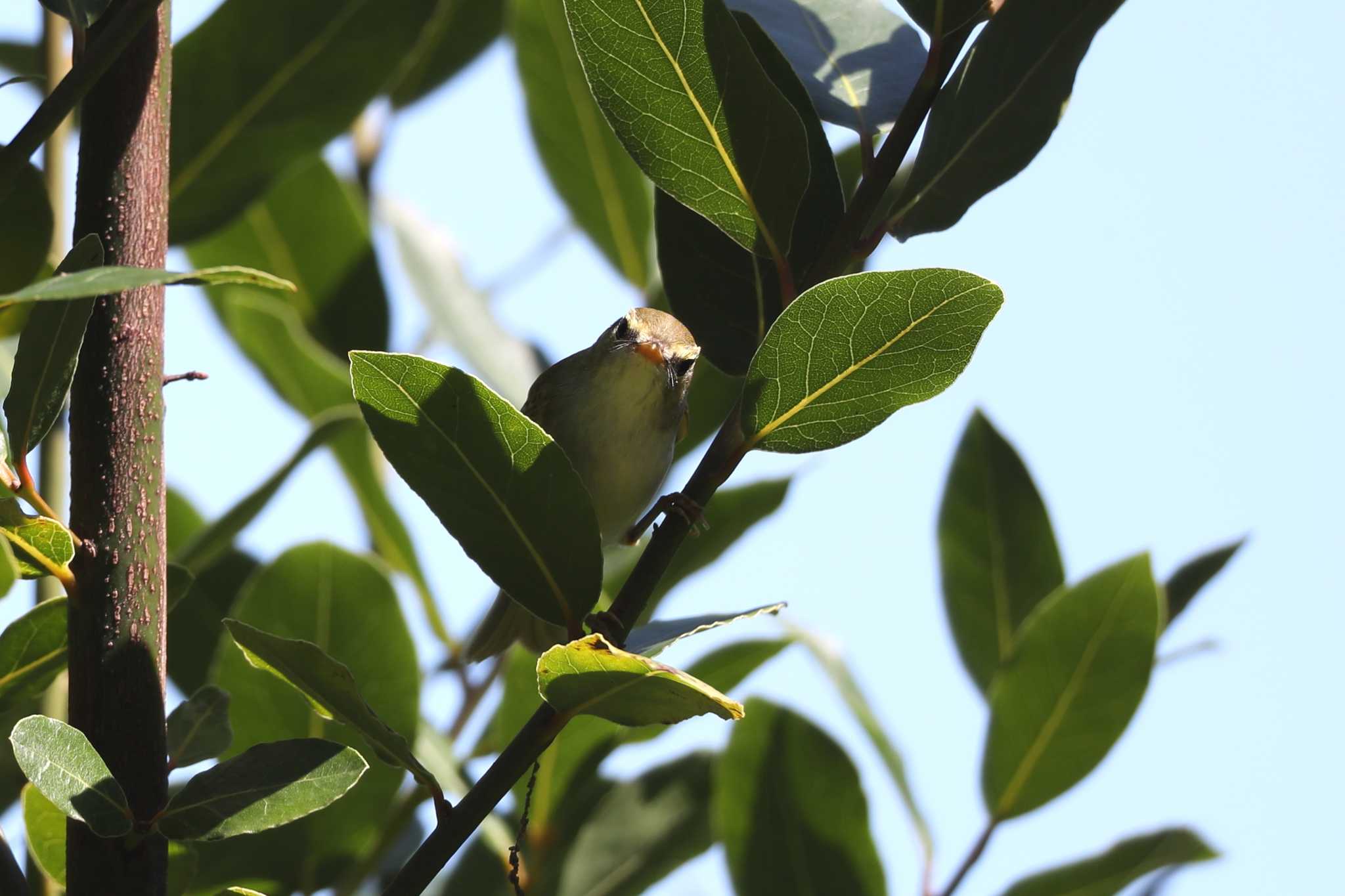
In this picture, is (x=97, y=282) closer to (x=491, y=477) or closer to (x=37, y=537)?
(x=37, y=537)

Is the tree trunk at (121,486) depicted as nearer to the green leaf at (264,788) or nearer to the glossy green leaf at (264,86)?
the green leaf at (264,788)

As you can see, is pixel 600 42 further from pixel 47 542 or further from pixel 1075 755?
pixel 1075 755

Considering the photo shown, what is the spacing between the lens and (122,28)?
1.04 metres

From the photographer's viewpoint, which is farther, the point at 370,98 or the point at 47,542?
the point at 370,98

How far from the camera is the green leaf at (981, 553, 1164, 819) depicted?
74.1 inches

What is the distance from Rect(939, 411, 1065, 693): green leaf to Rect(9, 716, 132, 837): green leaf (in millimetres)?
1404

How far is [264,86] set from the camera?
6.19 feet

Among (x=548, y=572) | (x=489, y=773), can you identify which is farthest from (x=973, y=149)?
(x=489, y=773)

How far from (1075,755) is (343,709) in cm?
111

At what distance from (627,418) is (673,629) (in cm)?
165

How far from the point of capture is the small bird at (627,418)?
2928 millimetres

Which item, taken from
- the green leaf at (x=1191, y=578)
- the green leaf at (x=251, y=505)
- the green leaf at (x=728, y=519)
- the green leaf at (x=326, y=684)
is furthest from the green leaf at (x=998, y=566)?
the green leaf at (x=326, y=684)

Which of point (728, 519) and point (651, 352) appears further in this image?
point (651, 352)

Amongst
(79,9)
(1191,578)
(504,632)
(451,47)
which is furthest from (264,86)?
(1191,578)
